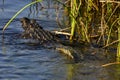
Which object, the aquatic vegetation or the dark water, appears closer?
the dark water

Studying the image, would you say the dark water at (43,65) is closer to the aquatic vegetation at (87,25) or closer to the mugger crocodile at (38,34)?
the mugger crocodile at (38,34)

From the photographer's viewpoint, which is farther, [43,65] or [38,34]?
Answer: [38,34]

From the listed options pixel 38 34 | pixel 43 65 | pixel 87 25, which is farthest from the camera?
pixel 38 34

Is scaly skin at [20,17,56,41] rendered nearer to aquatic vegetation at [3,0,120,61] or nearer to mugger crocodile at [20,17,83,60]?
mugger crocodile at [20,17,83,60]

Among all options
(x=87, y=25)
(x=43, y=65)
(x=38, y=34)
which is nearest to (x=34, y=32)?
(x=38, y=34)

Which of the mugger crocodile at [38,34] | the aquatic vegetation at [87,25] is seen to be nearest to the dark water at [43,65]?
the mugger crocodile at [38,34]

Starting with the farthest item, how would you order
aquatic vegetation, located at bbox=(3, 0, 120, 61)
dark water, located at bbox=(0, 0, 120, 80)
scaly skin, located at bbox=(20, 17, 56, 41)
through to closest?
1. scaly skin, located at bbox=(20, 17, 56, 41)
2. aquatic vegetation, located at bbox=(3, 0, 120, 61)
3. dark water, located at bbox=(0, 0, 120, 80)

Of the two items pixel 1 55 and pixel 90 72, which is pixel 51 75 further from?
pixel 1 55

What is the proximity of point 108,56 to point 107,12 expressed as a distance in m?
0.81

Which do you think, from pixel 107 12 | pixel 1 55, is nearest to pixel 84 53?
pixel 107 12

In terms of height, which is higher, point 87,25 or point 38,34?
point 87,25

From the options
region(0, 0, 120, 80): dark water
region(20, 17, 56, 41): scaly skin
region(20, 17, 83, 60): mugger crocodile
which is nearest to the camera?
region(0, 0, 120, 80): dark water

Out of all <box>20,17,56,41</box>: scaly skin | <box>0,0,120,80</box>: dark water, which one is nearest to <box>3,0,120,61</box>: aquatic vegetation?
<box>0,0,120,80</box>: dark water

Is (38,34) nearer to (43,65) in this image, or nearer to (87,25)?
(87,25)
